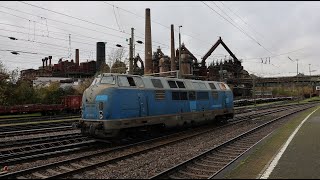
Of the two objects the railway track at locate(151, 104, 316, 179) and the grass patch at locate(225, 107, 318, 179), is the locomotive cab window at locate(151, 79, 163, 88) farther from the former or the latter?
the grass patch at locate(225, 107, 318, 179)

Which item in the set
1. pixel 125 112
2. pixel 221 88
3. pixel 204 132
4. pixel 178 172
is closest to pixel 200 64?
pixel 221 88

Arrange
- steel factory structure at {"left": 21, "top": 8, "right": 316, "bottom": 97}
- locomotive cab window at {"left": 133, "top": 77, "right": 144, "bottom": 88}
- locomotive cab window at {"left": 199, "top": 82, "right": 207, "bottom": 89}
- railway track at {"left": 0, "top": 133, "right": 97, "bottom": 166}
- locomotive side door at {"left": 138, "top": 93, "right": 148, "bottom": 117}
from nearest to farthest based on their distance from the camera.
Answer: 1. railway track at {"left": 0, "top": 133, "right": 97, "bottom": 166}
2. locomotive side door at {"left": 138, "top": 93, "right": 148, "bottom": 117}
3. locomotive cab window at {"left": 133, "top": 77, "right": 144, "bottom": 88}
4. locomotive cab window at {"left": 199, "top": 82, "right": 207, "bottom": 89}
5. steel factory structure at {"left": 21, "top": 8, "right": 316, "bottom": 97}

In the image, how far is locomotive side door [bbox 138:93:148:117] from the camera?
16.6 m

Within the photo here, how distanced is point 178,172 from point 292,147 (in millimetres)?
6080

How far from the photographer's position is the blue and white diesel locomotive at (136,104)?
15180mm

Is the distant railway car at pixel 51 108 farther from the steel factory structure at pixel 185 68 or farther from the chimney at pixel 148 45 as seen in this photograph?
the steel factory structure at pixel 185 68

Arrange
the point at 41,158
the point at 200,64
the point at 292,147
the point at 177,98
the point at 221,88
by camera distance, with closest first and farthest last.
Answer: the point at 41,158 → the point at 292,147 → the point at 177,98 → the point at 221,88 → the point at 200,64

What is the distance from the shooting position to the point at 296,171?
31.8 ft

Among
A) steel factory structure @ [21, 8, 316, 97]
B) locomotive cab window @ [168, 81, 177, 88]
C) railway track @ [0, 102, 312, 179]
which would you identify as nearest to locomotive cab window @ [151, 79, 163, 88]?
locomotive cab window @ [168, 81, 177, 88]

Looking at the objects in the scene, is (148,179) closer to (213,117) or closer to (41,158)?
(41,158)

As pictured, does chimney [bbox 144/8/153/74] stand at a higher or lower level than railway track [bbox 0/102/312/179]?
higher

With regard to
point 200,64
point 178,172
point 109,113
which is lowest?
point 178,172

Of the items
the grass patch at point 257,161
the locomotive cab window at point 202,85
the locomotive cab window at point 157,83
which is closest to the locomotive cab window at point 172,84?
the locomotive cab window at point 157,83

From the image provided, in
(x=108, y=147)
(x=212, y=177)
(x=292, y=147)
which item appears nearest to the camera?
(x=212, y=177)
